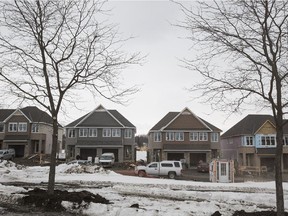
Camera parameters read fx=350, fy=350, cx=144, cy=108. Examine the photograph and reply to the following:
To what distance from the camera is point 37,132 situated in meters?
58.2

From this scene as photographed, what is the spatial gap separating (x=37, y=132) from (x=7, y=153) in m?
7.33

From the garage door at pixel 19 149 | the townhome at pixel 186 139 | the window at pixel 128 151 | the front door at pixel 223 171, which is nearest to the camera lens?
the front door at pixel 223 171

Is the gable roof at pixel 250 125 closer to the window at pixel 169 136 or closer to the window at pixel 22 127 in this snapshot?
the window at pixel 169 136

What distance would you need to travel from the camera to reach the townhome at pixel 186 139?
53.5 meters

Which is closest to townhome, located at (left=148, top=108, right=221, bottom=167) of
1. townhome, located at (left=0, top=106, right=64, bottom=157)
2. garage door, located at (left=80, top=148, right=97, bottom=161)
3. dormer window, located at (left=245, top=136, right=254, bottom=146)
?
dormer window, located at (left=245, top=136, right=254, bottom=146)

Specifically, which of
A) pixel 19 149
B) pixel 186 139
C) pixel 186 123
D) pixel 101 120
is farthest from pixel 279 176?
pixel 19 149

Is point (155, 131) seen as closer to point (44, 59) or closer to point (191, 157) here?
point (191, 157)

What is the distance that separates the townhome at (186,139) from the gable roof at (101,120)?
5.50m

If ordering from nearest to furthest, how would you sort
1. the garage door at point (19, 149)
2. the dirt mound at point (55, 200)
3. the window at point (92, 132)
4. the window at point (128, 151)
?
the dirt mound at point (55, 200) < the window at point (92, 132) < the window at point (128, 151) < the garage door at point (19, 149)

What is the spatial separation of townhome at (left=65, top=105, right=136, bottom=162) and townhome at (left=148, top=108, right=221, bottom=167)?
169 inches

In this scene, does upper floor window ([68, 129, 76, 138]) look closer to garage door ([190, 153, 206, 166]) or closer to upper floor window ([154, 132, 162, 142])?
upper floor window ([154, 132, 162, 142])

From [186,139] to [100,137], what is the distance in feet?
44.0

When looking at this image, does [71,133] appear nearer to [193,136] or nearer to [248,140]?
[193,136]

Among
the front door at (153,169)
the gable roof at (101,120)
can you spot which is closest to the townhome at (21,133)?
the gable roof at (101,120)
